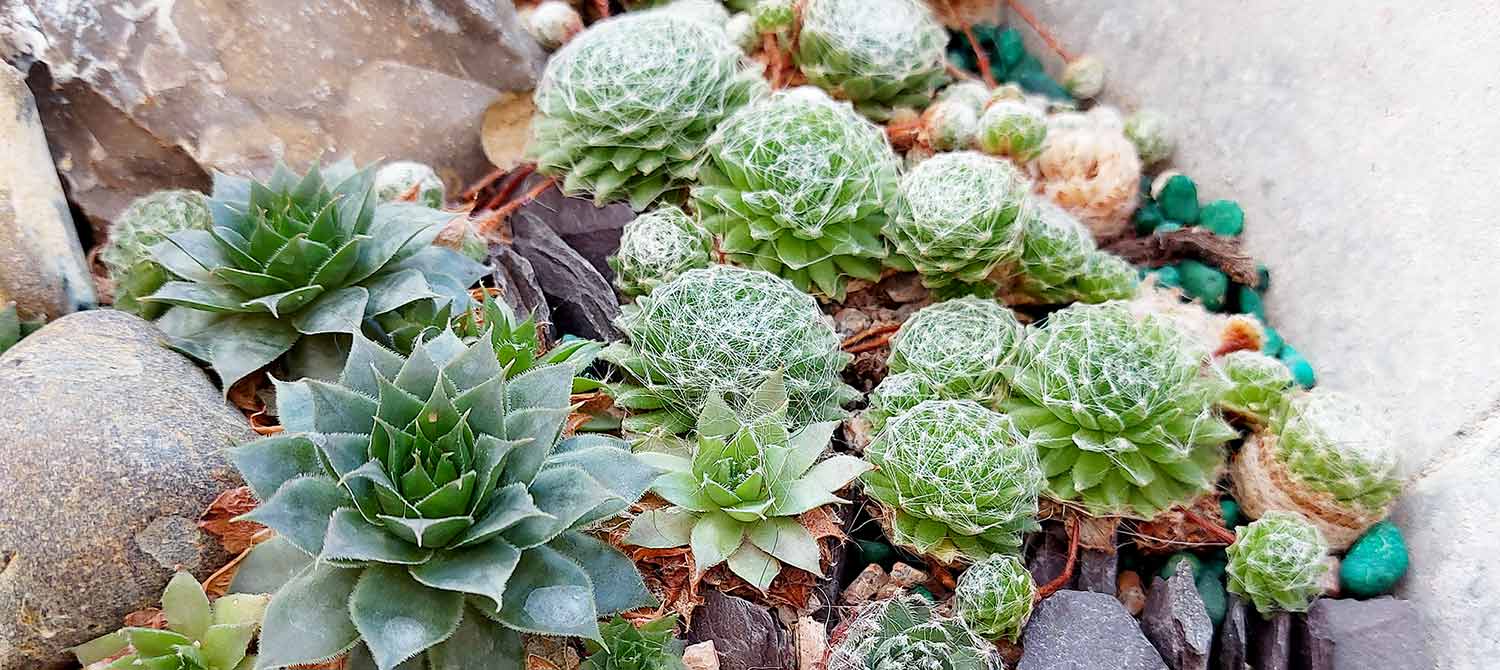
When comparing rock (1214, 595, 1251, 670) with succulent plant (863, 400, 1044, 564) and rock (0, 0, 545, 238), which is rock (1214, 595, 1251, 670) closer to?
succulent plant (863, 400, 1044, 564)

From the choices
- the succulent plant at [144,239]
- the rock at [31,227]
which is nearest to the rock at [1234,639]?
the succulent plant at [144,239]

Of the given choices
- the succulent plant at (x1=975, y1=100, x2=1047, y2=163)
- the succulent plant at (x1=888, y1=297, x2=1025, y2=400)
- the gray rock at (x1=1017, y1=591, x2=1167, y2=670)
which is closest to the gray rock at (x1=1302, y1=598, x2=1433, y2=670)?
the gray rock at (x1=1017, y1=591, x2=1167, y2=670)

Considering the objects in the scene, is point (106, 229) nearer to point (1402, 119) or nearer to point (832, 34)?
point (832, 34)

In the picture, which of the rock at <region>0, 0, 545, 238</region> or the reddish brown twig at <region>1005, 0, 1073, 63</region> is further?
the reddish brown twig at <region>1005, 0, 1073, 63</region>

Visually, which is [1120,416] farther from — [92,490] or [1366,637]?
[92,490]

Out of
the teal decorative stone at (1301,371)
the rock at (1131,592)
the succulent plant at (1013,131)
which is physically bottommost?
the rock at (1131,592)

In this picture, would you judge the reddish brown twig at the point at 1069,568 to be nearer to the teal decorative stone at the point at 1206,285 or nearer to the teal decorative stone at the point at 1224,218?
the teal decorative stone at the point at 1206,285

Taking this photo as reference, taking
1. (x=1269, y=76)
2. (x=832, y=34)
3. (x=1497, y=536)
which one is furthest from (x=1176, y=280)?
(x=832, y=34)
